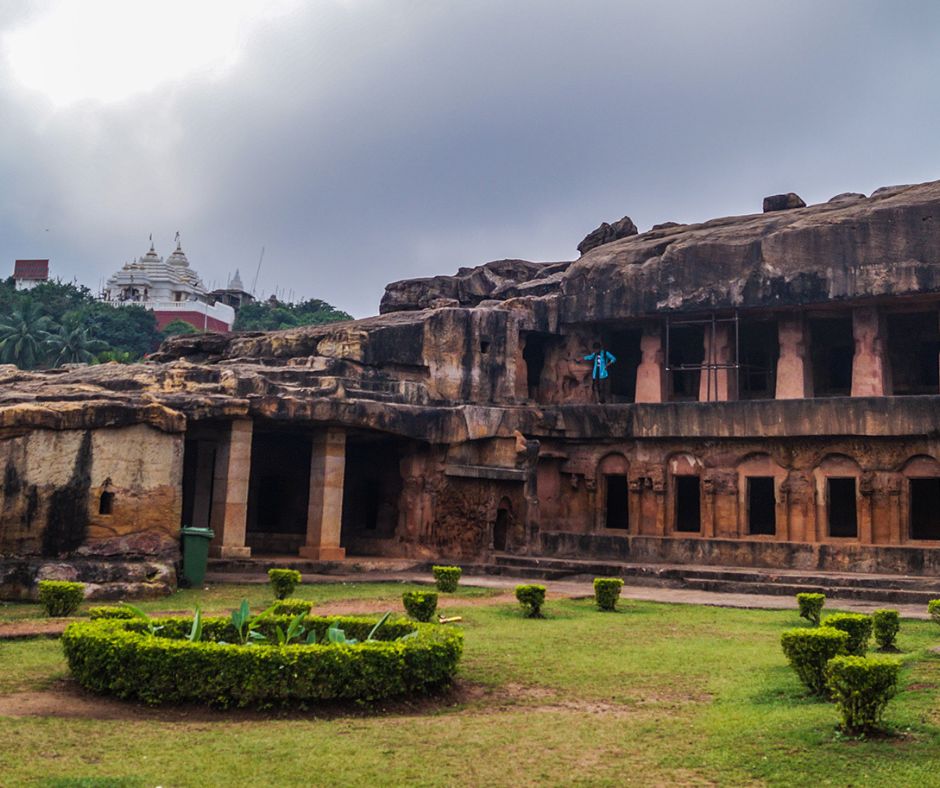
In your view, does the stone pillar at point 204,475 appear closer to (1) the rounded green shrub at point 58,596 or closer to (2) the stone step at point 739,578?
(2) the stone step at point 739,578

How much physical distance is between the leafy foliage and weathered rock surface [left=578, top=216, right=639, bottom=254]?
128 ft

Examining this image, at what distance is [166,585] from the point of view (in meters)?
17.0

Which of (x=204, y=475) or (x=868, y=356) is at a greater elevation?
(x=868, y=356)

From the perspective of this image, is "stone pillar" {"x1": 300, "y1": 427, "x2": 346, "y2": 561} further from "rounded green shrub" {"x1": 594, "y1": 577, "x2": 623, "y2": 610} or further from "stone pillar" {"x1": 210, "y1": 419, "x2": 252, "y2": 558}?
"rounded green shrub" {"x1": 594, "y1": 577, "x2": 623, "y2": 610}

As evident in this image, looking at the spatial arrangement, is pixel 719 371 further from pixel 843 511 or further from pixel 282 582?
pixel 282 582

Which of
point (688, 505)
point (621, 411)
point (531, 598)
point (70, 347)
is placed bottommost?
point (531, 598)

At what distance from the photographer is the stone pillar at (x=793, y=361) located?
27234mm

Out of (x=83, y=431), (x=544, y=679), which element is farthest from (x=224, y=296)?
(x=544, y=679)

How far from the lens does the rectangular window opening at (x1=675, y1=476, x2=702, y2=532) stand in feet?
98.8

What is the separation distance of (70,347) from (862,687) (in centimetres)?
5375

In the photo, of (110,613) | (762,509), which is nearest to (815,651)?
(110,613)

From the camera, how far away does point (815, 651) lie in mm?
9586

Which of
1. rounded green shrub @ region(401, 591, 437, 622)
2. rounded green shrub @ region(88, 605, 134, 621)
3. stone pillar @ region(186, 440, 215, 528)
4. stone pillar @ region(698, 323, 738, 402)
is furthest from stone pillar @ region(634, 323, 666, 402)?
rounded green shrub @ region(88, 605, 134, 621)

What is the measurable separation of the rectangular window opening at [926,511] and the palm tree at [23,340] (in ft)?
150
